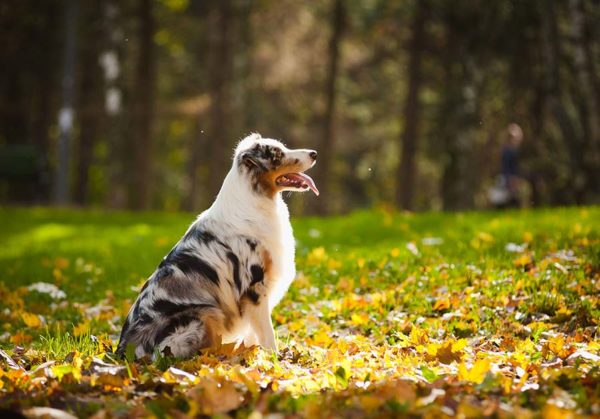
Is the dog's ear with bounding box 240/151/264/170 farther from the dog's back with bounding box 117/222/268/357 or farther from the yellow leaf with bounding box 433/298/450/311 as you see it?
the yellow leaf with bounding box 433/298/450/311

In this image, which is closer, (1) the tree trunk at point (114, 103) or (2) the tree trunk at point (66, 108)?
(2) the tree trunk at point (66, 108)

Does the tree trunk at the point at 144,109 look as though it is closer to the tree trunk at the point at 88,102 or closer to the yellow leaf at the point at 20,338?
the tree trunk at the point at 88,102

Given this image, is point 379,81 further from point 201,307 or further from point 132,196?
point 201,307

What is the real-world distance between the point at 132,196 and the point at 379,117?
45.6ft

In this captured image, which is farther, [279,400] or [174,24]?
[174,24]

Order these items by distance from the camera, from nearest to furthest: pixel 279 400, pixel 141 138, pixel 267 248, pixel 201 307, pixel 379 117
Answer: pixel 279 400 → pixel 201 307 → pixel 267 248 → pixel 141 138 → pixel 379 117

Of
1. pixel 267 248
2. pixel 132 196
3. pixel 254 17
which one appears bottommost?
pixel 132 196

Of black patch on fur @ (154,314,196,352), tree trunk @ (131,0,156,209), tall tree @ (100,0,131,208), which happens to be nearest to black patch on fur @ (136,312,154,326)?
black patch on fur @ (154,314,196,352)

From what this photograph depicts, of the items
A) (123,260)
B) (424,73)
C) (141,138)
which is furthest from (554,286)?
(424,73)

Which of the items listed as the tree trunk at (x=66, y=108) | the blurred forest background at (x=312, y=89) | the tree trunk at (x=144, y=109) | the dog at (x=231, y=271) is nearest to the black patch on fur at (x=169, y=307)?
the dog at (x=231, y=271)

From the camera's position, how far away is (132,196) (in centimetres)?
2664

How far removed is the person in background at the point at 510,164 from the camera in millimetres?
18688

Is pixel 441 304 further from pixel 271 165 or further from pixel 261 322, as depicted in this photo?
pixel 271 165

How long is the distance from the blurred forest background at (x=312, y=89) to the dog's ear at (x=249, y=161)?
41.7 feet
